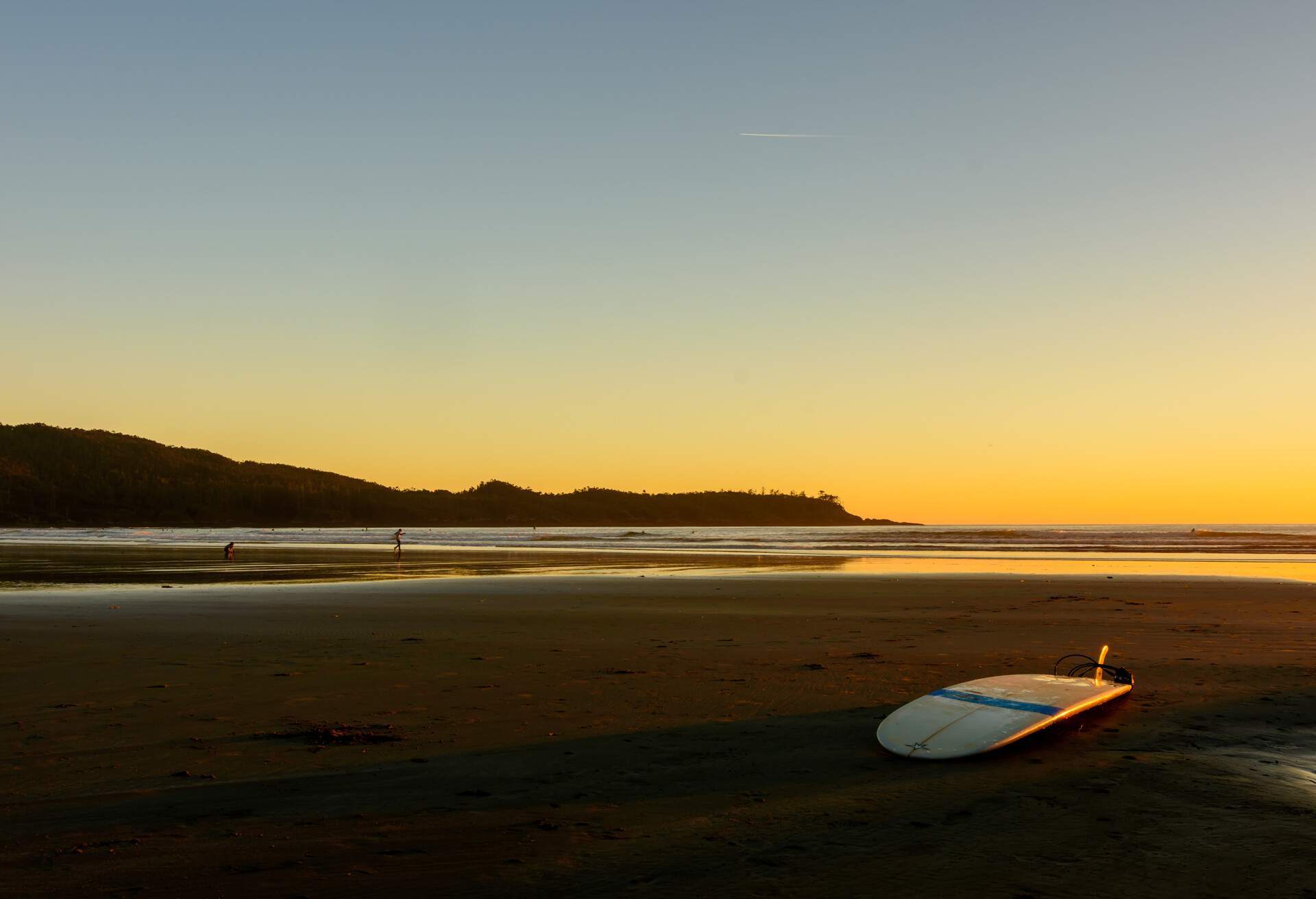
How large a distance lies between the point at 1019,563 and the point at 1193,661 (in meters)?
25.0

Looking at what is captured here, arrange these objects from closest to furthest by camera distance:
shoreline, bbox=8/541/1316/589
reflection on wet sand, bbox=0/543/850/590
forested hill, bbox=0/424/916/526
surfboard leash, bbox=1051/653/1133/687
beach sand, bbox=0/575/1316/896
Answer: beach sand, bbox=0/575/1316/896
surfboard leash, bbox=1051/653/1133/687
reflection on wet sand, bbox=0/543/850/590
shoreline, bbox=8/541/1316/589
forested hill, bbox=0/424/916/526

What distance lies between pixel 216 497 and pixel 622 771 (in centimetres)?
15525

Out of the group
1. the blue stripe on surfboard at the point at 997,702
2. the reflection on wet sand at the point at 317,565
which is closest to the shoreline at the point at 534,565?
the reflection on wet sand at the point at 317,565

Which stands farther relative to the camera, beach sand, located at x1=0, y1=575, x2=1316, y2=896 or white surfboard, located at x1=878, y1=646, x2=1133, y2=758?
white surfboard, located at x1=878, y1=646, x2=1133, y2=758

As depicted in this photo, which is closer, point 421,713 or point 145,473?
point 421,713

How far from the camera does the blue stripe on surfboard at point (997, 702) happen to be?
763 cm

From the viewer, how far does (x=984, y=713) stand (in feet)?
24.7

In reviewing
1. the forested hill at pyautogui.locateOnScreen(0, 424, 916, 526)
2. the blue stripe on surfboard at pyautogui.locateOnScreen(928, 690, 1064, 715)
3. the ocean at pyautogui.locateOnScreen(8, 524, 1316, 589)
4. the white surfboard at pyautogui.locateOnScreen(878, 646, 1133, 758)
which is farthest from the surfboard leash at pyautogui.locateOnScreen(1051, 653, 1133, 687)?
the forested hill at pyautogui.locateOnScreen(0, 424, 916, 526)

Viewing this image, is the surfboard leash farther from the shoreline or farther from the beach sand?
the shoreline

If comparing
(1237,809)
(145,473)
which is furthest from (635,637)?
(145,473)

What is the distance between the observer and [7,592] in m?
21.7

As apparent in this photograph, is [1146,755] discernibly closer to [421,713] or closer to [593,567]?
[421,713]

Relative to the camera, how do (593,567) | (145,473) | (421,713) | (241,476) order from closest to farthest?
(421,713)
(593,567)
(145,473)
(241,476)

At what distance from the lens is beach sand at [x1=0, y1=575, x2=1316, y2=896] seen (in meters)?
4.72
